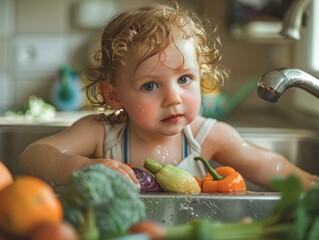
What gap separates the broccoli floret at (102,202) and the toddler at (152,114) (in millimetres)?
391

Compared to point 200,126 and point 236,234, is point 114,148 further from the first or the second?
point 236,234

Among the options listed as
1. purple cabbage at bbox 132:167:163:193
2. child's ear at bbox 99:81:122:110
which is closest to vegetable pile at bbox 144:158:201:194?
purple cabbage at bbox 132:167:163:193

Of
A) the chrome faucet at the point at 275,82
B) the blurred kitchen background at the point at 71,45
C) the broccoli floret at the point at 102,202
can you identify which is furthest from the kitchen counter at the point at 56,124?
the broccoli floret at the point at 102,202

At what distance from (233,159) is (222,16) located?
1.15 m

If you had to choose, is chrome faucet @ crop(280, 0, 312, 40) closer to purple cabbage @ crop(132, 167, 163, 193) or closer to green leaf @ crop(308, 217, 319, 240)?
purple cabbage @ crop(132, 167, 163, 193)

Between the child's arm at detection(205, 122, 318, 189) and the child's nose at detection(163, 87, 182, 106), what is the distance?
20cm

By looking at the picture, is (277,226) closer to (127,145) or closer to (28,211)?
(28,211)

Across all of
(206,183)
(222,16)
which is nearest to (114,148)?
(206,183)

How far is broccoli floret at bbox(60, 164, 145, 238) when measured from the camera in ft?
1.79

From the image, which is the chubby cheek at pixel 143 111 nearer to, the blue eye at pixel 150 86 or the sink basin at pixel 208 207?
the blue eye at pixel 150 86

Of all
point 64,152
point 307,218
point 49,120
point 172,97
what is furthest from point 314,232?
point 49,120

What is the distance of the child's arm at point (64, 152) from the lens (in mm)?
1031

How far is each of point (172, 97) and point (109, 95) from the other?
0.19 m

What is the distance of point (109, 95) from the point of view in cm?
121
